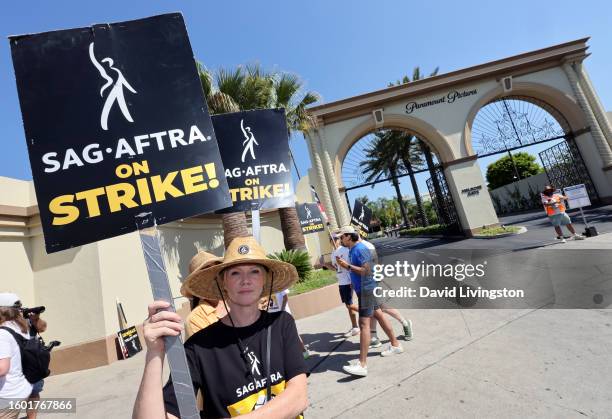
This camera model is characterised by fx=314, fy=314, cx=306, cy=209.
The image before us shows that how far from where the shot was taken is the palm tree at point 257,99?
390 inches

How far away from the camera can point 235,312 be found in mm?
1684

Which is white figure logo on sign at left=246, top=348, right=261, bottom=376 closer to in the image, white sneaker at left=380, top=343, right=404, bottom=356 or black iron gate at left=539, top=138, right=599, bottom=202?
white sneaker at left=380, top=343, right=404, bottom=356

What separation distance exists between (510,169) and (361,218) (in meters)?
48.6

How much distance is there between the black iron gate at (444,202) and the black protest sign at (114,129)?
16.9 meters

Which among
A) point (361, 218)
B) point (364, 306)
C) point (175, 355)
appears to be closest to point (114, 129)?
→ point (175, 355)

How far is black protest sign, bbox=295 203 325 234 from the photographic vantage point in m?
11.7

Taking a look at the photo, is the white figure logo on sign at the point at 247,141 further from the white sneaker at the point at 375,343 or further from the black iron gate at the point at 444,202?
the black iron gate at the point at 444,202

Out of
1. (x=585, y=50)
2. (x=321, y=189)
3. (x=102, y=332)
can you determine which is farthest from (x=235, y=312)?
(x=585, y=50)

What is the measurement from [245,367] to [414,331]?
4.07 metres

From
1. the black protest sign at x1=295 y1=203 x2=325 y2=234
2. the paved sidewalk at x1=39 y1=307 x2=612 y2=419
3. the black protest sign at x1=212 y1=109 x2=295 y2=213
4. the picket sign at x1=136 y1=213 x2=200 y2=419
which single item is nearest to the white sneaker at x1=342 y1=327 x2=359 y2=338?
the paved sidewalk at x1=39 y1=307 x2=612 y2=419

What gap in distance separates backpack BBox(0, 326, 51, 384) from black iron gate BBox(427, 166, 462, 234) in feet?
55.7

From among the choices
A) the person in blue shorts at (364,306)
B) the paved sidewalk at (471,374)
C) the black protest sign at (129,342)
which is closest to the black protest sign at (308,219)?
the black protest sign at (129,342)

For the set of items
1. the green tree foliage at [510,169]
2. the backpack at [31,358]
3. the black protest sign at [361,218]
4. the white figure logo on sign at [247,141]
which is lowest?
the backpack at [31,358]

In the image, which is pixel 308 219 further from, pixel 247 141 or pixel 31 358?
pixel 31 358
